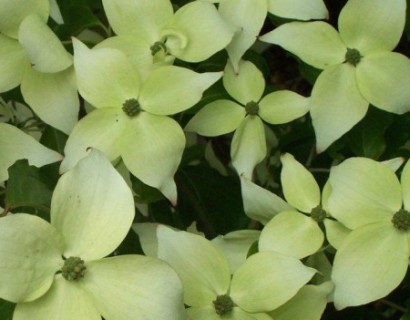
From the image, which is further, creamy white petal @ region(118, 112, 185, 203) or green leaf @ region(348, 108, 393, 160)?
green leaf @ region(348, 108, 393, 160)

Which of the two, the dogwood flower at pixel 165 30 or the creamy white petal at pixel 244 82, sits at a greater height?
the dogwood flower at pixel 165 30

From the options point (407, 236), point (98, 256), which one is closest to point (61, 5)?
point (98, 256)

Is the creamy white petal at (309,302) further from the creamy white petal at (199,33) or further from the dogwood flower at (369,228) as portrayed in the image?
the creamy white petal at (199,33)

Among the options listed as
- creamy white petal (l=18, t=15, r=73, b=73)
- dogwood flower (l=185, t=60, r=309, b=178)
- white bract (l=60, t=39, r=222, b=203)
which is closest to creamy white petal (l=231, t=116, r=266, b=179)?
dogwood flower (l=185, t=60, r=309, b=178)

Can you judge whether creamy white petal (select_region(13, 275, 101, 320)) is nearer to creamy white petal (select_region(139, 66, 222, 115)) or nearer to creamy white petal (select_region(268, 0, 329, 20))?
creamy white petal (select_region(139, 66, 222, 115))

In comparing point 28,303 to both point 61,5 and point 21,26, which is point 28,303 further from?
point 61,5

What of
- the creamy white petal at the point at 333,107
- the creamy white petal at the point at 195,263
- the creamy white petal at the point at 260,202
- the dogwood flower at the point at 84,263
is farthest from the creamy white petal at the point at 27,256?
the creamy white petal at the point at 333,107

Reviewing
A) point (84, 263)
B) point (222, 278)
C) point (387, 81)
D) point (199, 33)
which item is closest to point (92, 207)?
point (84, 263)
